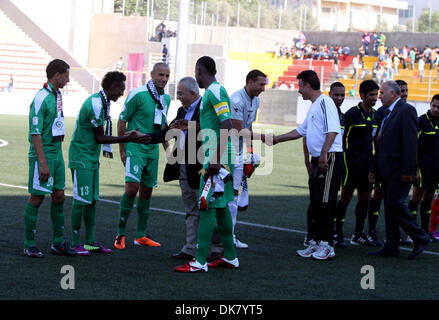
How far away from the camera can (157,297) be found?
6.22m

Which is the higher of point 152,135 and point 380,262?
point 152,135

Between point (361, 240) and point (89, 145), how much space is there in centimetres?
368

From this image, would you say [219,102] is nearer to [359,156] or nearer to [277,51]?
[359,156]

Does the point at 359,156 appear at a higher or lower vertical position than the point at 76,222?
higher

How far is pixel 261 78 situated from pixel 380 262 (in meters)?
2.50

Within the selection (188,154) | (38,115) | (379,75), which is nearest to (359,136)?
(188,154)

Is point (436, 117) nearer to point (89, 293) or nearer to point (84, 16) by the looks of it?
point (89, 293)

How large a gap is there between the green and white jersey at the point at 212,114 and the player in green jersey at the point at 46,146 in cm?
153

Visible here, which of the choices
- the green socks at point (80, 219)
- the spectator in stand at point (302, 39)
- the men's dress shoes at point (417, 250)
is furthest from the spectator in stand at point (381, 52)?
the green socks at point (80, 219)

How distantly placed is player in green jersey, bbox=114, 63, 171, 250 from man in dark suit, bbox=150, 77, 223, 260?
44 centimetres

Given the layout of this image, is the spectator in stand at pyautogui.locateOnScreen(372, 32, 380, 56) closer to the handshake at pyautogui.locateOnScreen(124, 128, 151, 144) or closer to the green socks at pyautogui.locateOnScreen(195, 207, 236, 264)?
the handshake at pyautogui.locateOnScreen(124, 128, 151, 144)

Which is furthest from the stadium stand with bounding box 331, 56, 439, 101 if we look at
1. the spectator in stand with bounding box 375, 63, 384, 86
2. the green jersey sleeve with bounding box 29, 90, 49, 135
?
the green jersey sleeve with bounding box 29, 90, 49, 135

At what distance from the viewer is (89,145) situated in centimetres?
792
